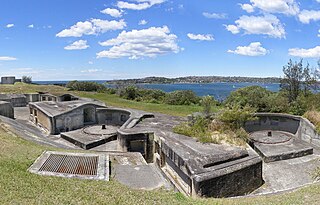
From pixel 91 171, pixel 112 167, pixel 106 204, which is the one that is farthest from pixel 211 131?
pixel 106 204

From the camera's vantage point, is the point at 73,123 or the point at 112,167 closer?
the point at 112,167

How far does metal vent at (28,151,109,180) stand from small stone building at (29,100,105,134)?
1174cm

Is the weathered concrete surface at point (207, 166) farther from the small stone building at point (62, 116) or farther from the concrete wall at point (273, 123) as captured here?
the small stone building at point (62, 116)

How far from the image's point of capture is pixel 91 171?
30.3ft

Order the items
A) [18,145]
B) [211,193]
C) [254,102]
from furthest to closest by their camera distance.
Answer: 1. [254,102]
2. [18,145]
3. [211,193]

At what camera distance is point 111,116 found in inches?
978

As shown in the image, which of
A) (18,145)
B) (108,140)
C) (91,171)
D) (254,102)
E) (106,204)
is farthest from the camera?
(254,102)

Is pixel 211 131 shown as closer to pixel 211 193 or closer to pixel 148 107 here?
pixel 211 193

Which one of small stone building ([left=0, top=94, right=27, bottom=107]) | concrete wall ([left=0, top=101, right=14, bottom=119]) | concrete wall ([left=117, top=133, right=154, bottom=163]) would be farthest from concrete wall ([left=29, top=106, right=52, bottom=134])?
concrete wall ([left=117, top=133, right=154, bottom=163])

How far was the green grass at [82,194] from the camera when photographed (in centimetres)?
635

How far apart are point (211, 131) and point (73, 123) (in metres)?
12.3

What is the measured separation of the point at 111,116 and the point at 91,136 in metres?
4.85

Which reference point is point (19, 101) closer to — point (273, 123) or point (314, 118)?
point (273, 123)

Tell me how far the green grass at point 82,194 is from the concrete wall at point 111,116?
15613 mm
